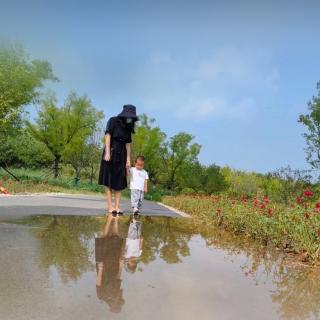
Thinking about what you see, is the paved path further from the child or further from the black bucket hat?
the black bucket hat

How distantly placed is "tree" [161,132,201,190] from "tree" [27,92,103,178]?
836cm

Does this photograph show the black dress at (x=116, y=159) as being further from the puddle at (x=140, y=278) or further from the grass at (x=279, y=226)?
the puddle at (x=140, y=278)

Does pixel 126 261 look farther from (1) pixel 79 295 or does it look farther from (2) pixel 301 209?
(2) pixel 301 209

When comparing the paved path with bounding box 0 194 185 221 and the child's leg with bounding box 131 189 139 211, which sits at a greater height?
the child's leg with bounding box 131 189 139 211

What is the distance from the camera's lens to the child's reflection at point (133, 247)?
11.9 feet

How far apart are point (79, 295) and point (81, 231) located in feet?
8.11

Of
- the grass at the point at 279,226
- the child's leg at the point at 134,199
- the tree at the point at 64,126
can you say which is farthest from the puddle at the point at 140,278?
the tree at the point at 64,126

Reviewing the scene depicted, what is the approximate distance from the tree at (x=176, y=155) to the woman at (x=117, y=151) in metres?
33.9

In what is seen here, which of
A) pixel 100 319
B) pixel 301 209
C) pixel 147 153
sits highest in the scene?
pixel 147 153

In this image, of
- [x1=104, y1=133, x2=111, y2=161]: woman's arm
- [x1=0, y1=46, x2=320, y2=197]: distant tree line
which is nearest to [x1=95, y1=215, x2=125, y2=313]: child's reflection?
[x1=104, y1=133, x2=111, y2=161]: woman's arm

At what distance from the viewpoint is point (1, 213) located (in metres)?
6.36

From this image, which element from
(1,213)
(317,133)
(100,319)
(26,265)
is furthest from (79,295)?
(317,133)

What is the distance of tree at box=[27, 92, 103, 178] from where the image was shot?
114 feet

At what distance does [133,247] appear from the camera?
438 cm
